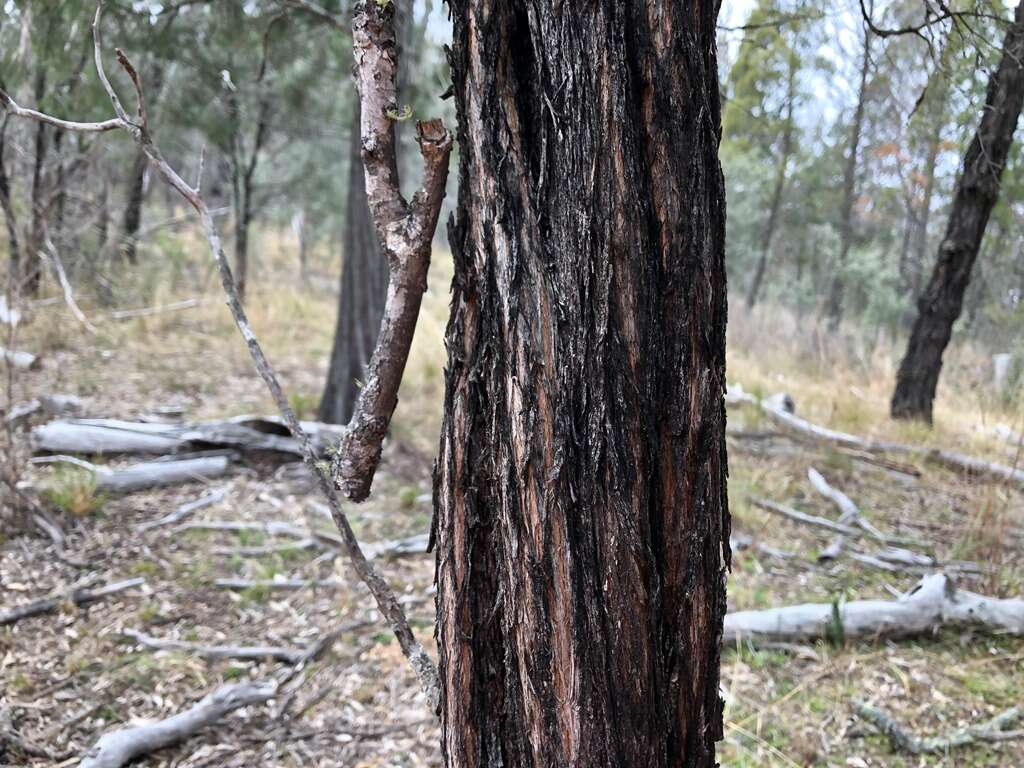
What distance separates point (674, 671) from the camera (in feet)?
3.86

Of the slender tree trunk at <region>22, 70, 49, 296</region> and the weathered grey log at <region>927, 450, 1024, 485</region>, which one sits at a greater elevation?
the slender tree trunk at <region>22, 70, 49, 296</region>

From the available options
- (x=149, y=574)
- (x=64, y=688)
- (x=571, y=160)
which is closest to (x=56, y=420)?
(x=149, y=574)

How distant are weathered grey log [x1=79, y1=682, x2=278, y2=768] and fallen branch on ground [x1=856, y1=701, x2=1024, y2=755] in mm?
2090

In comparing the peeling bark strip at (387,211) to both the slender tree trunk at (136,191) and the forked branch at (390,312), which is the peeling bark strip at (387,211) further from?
the slender tree trunk at (136,191)

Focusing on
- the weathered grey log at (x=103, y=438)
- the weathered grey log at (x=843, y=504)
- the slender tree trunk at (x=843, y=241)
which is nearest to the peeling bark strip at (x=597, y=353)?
the weathered grey log at (x=843, y=504)

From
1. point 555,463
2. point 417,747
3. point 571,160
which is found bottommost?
point 417,747

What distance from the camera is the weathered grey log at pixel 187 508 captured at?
3.98 m

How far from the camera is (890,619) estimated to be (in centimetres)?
306

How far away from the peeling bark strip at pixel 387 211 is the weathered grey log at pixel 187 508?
3074mm

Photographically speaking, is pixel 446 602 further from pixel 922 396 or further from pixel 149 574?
pixel 922 396

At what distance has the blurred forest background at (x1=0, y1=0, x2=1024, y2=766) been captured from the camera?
8.48ft

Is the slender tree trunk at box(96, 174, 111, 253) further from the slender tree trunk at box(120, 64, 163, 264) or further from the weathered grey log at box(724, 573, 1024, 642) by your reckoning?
the weathered grey log at box(724, 573, 1024, 642)

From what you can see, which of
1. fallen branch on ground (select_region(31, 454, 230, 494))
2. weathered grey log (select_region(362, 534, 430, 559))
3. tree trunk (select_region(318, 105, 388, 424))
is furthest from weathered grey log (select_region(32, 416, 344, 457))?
weathered grey log (select_region(362, 534, 430, 559))

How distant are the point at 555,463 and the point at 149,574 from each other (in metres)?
3.04
